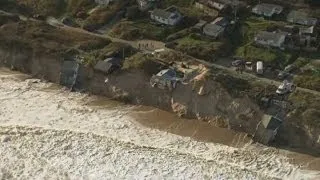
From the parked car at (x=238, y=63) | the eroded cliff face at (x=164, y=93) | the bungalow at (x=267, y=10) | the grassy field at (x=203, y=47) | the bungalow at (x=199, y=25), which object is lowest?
the eroded cliff face at (x=164, y=93)

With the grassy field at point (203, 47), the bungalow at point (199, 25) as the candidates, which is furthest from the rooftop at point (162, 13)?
the grassy field at point (203, 47)

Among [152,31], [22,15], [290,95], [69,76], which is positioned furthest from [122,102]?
[22,15]

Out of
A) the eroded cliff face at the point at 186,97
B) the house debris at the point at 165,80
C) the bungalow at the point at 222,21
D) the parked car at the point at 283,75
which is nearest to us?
the eroded cliff face at the point at 186,97

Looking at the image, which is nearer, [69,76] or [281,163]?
[281,163]

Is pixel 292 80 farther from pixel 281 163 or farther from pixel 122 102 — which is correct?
pixel 122 102

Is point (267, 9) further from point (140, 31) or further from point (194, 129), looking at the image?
point (194, 129)

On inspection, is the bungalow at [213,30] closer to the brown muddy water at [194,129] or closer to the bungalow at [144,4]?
the bungalow at [144,4]
